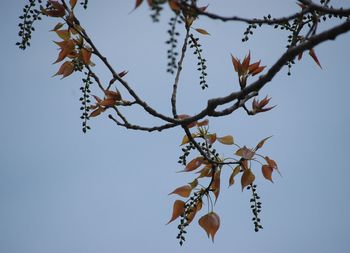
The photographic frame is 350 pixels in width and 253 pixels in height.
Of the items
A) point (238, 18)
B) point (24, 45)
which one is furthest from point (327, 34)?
point (24, 45)

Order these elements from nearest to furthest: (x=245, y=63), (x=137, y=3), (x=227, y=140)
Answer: (x=137, y=3) < (x=245, y=63) < (x=227, y=140)

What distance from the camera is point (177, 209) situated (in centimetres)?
269

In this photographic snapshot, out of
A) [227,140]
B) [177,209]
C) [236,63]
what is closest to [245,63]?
[236,63]

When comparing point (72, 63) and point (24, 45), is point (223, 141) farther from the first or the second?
point (24, 45)

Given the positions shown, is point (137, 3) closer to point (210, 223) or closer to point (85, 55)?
point (85, 55)

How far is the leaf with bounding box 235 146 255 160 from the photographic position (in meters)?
2.66

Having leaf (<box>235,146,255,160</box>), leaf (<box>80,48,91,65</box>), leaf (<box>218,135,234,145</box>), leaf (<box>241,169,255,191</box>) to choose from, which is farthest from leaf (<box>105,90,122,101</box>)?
leaf (<box>241,169,255,191</box>)

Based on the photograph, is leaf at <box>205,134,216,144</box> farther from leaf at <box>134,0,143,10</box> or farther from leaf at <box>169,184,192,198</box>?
leaf at <box>134,0,143,10</box>

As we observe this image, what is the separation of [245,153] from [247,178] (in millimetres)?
169

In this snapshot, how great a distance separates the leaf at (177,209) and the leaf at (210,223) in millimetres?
145

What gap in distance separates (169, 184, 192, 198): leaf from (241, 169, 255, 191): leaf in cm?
36

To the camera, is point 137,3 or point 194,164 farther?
point 194,164

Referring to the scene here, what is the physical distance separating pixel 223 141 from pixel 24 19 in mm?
1677

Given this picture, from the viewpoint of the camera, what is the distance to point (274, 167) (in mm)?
2711
